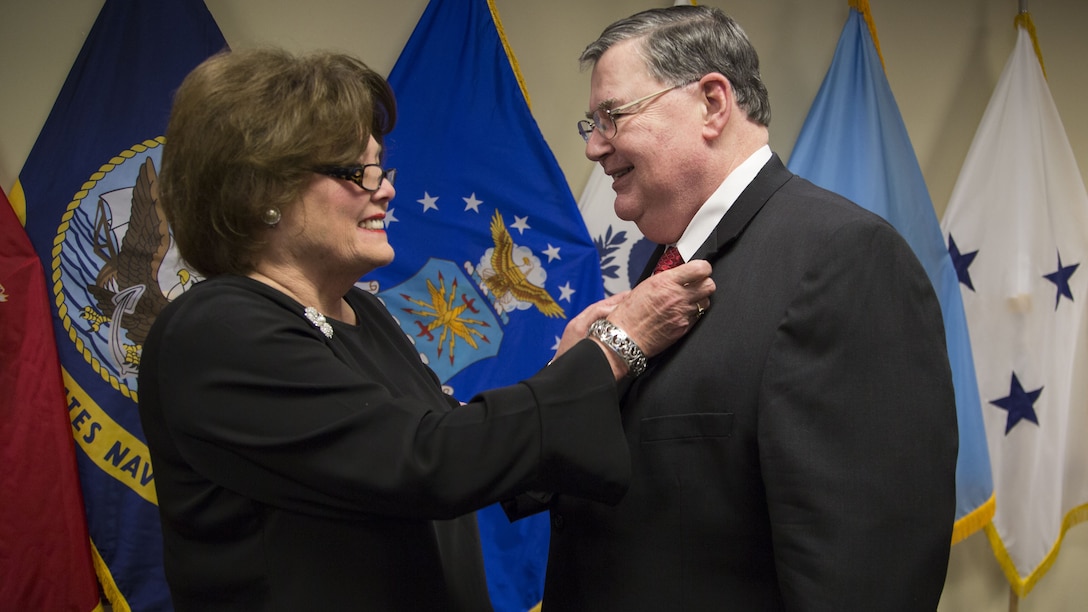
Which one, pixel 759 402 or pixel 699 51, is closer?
pixel 759 402

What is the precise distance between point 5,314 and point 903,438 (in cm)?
191

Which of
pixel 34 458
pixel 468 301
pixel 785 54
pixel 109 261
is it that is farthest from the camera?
pixel 785 54

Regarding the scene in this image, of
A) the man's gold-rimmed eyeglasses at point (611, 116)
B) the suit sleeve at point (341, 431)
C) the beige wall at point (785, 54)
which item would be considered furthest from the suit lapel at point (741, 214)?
the beige wall at point (785, 54)

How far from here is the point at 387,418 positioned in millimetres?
1162

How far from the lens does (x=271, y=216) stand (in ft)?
4.25

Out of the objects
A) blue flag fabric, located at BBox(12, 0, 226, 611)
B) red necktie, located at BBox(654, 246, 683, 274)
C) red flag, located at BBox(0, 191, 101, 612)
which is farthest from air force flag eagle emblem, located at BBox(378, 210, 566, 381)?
red necktie, located at BBox(654, 246, 683, 274)

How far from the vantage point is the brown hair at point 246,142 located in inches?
49.4

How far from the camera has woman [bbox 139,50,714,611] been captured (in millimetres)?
1153

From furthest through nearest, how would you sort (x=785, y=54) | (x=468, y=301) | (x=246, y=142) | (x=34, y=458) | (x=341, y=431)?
(x=785, y=54)
(x=468, y=301)
(x=34, y=458)
(x=246, y=142)
(x=341, y=431)

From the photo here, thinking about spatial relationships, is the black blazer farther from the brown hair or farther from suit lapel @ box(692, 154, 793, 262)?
the brown hair

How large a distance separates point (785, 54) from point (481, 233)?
1339 millimetres

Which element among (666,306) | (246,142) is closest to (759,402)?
(666,306)

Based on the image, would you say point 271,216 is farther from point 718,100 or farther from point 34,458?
point 34,458

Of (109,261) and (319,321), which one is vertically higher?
(109,261)
